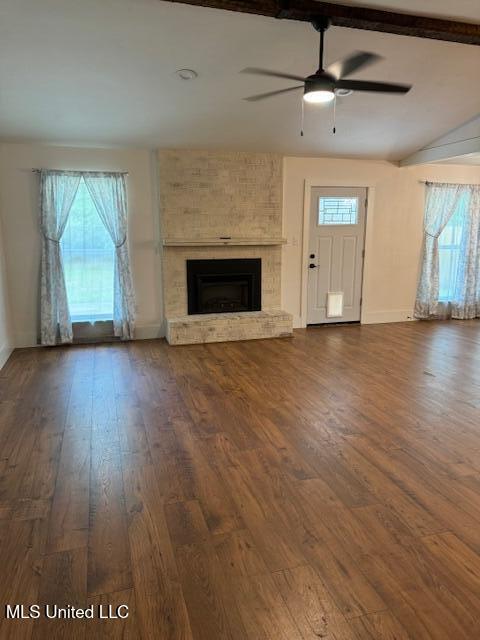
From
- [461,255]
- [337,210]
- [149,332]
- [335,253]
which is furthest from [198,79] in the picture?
[461,255]

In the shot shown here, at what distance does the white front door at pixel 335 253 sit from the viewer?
606cm

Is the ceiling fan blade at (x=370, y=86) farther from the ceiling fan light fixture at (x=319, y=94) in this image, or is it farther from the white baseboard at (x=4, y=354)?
the white baseboard at (x=4, y=354)

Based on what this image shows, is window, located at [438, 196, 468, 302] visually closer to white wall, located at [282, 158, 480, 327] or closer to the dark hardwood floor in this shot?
white wall, located at [282, 158, 480, 327]

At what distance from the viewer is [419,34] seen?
124 inches

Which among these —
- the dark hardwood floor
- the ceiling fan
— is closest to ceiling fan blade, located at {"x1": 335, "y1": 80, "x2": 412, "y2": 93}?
the ceiling fan

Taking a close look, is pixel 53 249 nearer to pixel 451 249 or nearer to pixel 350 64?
pixel 350 64

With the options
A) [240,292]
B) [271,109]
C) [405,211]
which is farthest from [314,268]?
[271,109]

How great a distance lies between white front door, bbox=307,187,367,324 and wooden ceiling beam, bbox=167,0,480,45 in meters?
2.86

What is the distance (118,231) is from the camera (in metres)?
5.25

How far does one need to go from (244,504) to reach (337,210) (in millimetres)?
4962

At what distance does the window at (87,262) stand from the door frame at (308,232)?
8.96ft

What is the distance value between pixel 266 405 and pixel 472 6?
11.0 feet

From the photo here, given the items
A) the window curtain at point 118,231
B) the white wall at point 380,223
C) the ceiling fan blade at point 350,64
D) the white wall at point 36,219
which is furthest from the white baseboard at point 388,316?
the ceiling fan blade at point 350,64

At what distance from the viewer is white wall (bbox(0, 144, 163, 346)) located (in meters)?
4.93
